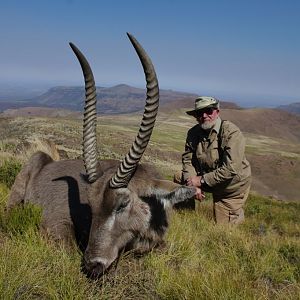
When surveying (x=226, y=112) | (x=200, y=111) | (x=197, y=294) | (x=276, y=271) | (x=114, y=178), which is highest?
(x=200, y=111)

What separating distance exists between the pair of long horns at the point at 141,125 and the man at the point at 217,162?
2800 mm

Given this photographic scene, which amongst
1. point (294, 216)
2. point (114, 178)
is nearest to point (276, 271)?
point (114, 178)

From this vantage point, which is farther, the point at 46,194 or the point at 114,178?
the point at 46,194

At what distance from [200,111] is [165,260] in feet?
14.1

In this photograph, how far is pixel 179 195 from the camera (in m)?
7.27

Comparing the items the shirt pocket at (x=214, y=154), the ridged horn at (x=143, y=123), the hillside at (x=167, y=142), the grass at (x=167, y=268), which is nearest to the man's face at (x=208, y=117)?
the shirt pocket at (x=214, y=154)

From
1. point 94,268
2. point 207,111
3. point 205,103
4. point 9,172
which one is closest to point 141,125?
point 94,268

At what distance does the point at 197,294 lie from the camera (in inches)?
223

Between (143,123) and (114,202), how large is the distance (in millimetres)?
1337

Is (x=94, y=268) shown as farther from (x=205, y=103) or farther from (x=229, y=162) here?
(x=205, y=103)

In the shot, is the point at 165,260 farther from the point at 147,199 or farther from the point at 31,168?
the point at 31,168

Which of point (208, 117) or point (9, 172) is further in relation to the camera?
point (9, 172)

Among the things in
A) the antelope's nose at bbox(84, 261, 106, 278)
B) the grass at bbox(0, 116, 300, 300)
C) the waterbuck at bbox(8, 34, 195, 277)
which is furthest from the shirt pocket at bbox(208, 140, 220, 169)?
the antelope's nose at bbox(84, 261, 106, 278)

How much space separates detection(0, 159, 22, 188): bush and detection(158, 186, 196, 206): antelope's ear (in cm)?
683
